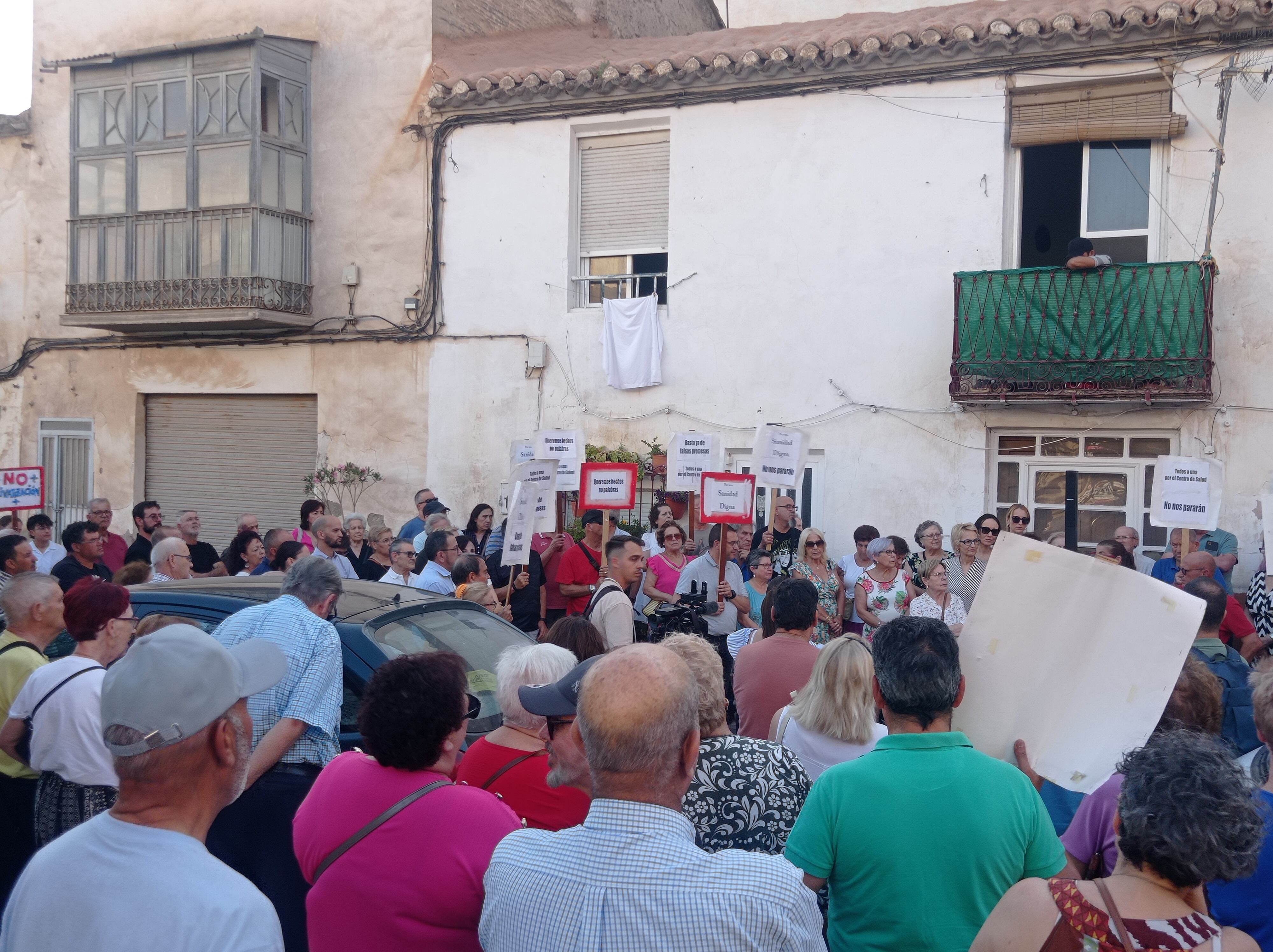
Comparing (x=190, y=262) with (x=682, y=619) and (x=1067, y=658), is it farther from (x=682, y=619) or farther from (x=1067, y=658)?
(x=1067, y=658)

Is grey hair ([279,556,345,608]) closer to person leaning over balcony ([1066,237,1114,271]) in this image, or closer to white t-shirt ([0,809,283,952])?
white t-shirt ([0,809,283,952])

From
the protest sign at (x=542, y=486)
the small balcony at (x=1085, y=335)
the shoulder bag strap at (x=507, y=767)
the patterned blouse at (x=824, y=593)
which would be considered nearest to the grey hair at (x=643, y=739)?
the shoulder bag strap at (x=507, y=767)

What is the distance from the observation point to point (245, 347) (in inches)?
598

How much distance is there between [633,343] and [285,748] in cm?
941

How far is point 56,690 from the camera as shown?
4230 mm

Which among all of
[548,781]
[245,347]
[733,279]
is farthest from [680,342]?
[548,781]

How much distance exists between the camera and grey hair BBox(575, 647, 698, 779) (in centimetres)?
221

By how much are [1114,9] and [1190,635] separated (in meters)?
10.0

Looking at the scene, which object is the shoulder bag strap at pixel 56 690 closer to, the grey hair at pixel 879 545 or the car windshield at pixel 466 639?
the car windshield at pixel 466 639

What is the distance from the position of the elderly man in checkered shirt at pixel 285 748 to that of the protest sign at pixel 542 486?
434 centimetres

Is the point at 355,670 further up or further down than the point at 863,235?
further down

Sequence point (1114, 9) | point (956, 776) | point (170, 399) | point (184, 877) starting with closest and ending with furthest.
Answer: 1. point (184, 877)
2. point (956, 776)
3. point (1114, 9)
4. point (170, 399)

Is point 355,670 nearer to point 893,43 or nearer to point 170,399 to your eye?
point 893,43

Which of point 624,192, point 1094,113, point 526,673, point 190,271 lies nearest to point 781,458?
point 1094,113
